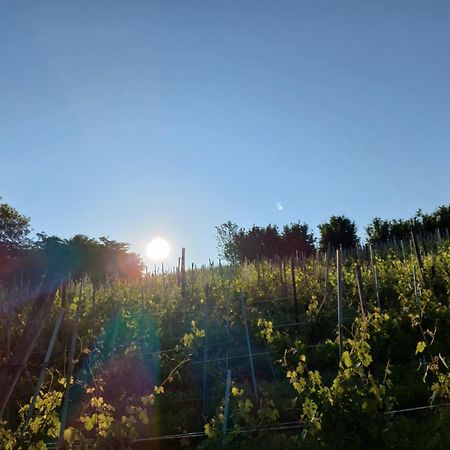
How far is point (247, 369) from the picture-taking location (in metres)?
6.81

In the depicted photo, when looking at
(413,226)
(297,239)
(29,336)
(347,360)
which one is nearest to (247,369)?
(347,360)

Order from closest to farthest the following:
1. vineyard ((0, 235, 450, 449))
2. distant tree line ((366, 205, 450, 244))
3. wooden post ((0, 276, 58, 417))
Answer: wooden post ((0, 276, 58, 417)), vineyard ((0, 235, 450, 449)), distant tree line ((366, 205, 450, 244))

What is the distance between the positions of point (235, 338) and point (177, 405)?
7.19 ft

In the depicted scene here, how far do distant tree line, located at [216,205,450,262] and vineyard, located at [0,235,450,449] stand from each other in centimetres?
1826

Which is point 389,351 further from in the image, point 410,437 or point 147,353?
point 147,353

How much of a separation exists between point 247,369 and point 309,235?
35327 mm

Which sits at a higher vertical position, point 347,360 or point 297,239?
point 297,239

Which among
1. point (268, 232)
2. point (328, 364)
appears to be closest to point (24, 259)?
point (268, 232)

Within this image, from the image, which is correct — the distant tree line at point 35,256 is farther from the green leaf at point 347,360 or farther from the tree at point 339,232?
the green leaf at point 347,360

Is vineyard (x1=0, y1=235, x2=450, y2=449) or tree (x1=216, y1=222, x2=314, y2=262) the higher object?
tree (x1=216, y1=222, x2=314, y2=262)

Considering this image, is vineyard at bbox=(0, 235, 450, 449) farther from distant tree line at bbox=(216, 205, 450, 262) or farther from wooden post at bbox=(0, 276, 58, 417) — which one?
distant tree line at bbox=(216, 205, 450, 262)

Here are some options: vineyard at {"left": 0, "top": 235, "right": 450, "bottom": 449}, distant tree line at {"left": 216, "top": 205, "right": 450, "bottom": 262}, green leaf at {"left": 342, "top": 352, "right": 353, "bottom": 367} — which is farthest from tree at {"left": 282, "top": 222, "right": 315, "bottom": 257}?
green leaf at {"left": 342, "top": 352, "right": 353, "bottom": 367}

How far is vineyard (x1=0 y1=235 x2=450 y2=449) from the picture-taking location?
3.64 m

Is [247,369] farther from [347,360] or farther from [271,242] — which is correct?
[271,242]
